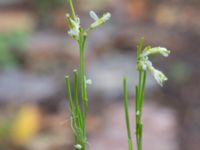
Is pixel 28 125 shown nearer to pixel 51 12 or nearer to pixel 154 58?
pixel 154 58

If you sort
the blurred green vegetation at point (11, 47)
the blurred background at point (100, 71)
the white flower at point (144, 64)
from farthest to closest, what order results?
the blurred green vegetation at point (11, 47)
the blurred background at point (100, 71)
the white flower at point (144, 64)

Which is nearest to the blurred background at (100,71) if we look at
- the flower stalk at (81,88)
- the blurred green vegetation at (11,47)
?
the blurred green vegetation at (11,47)

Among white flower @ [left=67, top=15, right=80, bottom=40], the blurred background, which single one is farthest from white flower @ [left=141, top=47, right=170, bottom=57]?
the blurred background

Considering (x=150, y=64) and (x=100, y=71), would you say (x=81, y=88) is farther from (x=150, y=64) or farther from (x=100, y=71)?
(x=100, y=71)

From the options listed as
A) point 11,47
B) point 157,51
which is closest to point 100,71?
point 11,47

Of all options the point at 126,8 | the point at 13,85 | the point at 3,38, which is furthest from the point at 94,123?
the point at 126,8

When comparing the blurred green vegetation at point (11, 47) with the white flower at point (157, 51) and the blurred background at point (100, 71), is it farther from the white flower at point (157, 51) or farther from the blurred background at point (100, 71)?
the white flower at point (157, 51)

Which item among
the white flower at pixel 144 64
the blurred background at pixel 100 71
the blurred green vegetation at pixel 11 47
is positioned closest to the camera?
the white flower at pixel 144 64

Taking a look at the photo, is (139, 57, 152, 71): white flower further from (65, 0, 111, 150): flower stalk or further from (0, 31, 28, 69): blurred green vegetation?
(0, 31, 28, 69): blurred green vegetation

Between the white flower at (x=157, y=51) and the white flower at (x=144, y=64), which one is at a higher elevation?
the white flower at (x=157, y=51)
